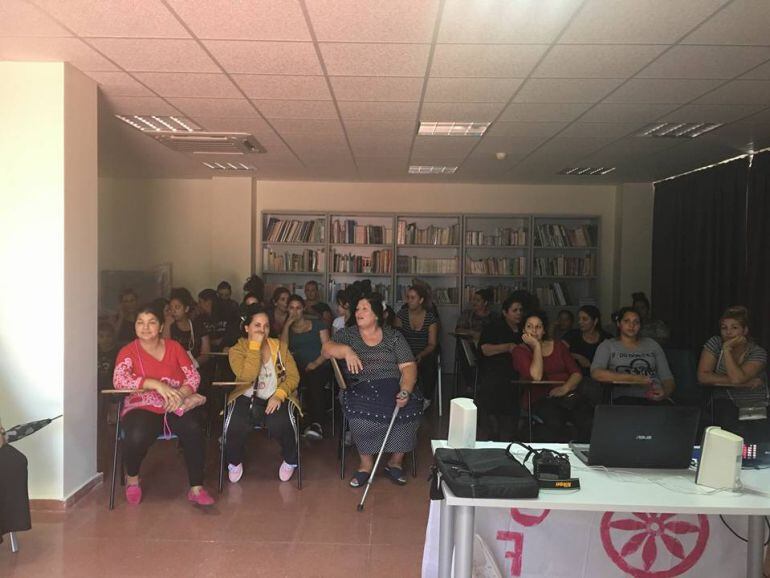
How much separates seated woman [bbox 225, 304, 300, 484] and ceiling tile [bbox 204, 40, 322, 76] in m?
1.61

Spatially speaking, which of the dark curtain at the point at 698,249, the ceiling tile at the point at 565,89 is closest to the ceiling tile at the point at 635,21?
the ceiling tile at the point at 565,89

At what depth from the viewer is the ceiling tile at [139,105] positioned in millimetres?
4309

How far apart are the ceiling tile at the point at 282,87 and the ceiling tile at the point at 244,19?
65cm

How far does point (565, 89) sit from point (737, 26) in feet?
3.69

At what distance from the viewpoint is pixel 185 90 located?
13.4ft

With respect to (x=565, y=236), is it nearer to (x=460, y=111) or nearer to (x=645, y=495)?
(x=460, y=111)

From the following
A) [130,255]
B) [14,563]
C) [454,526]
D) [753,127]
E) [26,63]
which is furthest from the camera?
[130,255]

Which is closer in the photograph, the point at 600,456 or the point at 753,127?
the point at 600,456

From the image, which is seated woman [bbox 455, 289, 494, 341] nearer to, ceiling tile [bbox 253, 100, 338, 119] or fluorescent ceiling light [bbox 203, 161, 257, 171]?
fluorescent ceiling light [bbox 203, 161, 257, 171]

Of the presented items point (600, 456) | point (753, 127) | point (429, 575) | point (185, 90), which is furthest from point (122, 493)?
point (753, 127)

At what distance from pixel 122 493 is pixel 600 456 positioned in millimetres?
2937

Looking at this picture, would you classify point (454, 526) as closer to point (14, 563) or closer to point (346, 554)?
point (346, 554)

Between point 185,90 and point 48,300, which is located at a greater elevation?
point 185,90

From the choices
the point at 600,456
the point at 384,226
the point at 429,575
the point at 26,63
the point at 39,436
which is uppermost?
the point at 26,63
